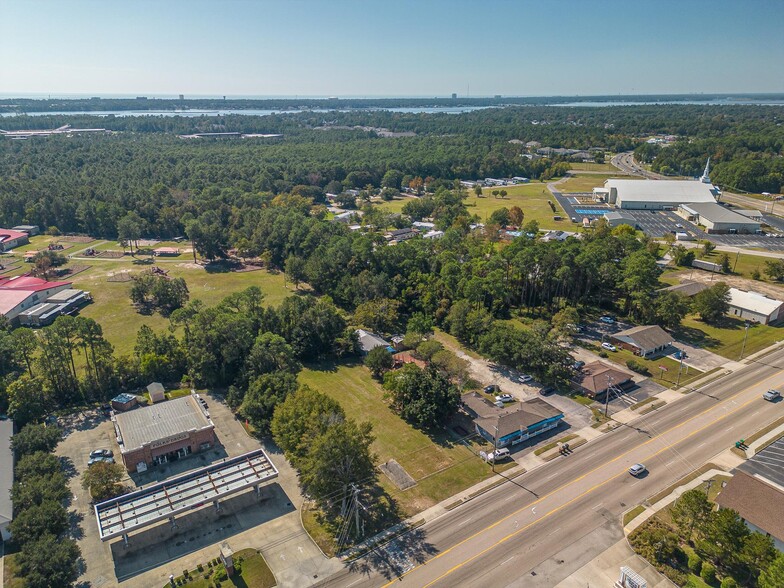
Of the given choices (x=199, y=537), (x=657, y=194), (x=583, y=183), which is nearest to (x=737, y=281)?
(x=657, y=194)

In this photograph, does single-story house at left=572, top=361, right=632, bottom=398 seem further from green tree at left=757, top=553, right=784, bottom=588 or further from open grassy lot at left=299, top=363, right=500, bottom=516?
green tree at left=757, top=553, right=784, bottom=588

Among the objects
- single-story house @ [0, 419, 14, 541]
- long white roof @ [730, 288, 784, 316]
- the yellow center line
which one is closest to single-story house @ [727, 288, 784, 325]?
long white roof @ [730, 288, 784, 316]

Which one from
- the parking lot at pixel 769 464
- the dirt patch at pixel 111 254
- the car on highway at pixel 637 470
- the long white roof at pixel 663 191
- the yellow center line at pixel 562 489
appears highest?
the long white roof at pixel 663 191

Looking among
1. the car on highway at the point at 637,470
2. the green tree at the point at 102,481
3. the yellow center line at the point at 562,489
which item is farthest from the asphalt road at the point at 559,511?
the green tree at the point at 102,481

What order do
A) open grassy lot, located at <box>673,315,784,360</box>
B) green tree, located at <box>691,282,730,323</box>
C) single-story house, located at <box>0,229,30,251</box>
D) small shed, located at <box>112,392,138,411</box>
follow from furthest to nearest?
1. single-story house, located at <box>0,229,30,251</box>
2. green tree, located at <box>691,282,730,323</box>
3. open grassy lot, located at <box>673,315,784,360</box>
4. small shed, located at <box>112,392,138,411</box>

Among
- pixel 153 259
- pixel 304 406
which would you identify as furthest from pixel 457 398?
pixel 153 259

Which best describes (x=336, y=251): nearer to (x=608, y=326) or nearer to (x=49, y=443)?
(x=608, y=326)

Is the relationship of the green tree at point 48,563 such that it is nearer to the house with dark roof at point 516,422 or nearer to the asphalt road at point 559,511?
the asphalt road at point 559,511
